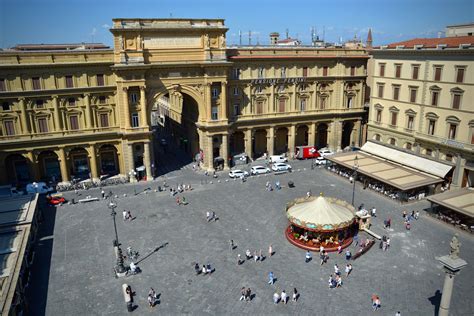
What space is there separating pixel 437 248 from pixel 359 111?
36.7 metres

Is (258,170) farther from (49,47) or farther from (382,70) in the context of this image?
(49,47)

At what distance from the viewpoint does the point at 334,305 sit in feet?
95.5

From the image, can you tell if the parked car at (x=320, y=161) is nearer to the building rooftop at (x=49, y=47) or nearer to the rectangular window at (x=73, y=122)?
the rectangular window at (x=73, y=122)

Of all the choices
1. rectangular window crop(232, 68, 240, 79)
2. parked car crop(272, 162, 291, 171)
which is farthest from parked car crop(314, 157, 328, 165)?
rectangular window crop(232, 68, 240, 79)

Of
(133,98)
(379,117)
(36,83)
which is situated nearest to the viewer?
(36,83)

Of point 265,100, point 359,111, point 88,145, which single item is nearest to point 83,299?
point 88,145

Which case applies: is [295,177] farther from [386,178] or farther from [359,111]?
[359,111]

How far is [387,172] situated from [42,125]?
45314 mm

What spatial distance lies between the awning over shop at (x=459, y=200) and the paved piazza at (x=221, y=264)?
2.41 metres

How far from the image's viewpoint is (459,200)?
4178 cm

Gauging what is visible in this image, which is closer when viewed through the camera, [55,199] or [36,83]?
[55,199]

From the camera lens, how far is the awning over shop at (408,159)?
4939cm

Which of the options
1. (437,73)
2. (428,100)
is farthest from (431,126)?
(437,73)

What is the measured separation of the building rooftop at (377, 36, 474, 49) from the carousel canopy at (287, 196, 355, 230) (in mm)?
25431
